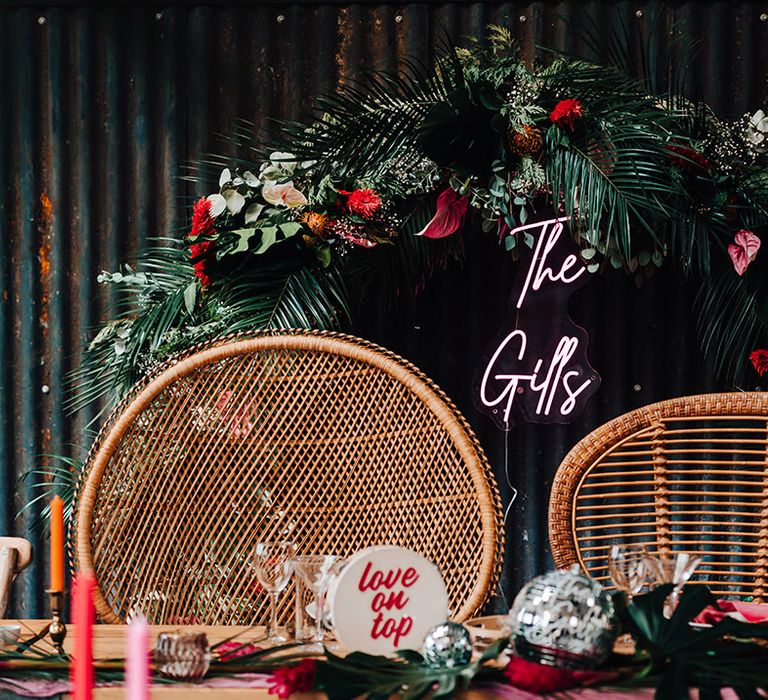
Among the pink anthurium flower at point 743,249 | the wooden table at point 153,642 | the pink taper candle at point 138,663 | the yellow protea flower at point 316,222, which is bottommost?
the wooden table at point 153,642

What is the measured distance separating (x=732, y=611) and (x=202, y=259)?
1.37 metres

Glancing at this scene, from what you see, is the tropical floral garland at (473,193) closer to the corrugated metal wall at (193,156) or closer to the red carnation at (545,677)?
the corrugated metal wall at (193,156)

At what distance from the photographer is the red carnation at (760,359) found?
6.98 ft

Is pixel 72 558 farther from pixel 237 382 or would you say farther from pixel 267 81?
pixel 267 81

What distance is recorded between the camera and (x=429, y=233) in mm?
2051

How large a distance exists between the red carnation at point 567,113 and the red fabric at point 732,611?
3.64 feet

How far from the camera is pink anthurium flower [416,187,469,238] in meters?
2.04

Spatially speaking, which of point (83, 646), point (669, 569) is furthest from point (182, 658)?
point (669, 569)

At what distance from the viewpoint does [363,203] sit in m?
1.99

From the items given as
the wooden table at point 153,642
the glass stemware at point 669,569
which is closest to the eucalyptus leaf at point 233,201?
the wooden table at point 153,642

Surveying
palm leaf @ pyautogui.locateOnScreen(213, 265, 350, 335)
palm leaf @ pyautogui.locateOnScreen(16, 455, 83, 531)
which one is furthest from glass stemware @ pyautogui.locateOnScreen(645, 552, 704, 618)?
palm leaf @ pyautogui.locateOnScreen(16, 455, 83, 531)

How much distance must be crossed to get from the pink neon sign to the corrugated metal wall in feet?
0.44

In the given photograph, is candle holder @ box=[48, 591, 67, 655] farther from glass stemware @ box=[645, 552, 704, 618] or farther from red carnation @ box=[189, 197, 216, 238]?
red carnation @ box=[189, 197, 216, 238]

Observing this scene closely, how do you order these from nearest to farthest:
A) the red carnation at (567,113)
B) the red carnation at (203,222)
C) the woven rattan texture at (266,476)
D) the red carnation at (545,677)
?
the red carnation at (545,677) < the woven rattan texture at (266,476) < the red carnation at (567,113) < the red carnation at (203,222)
